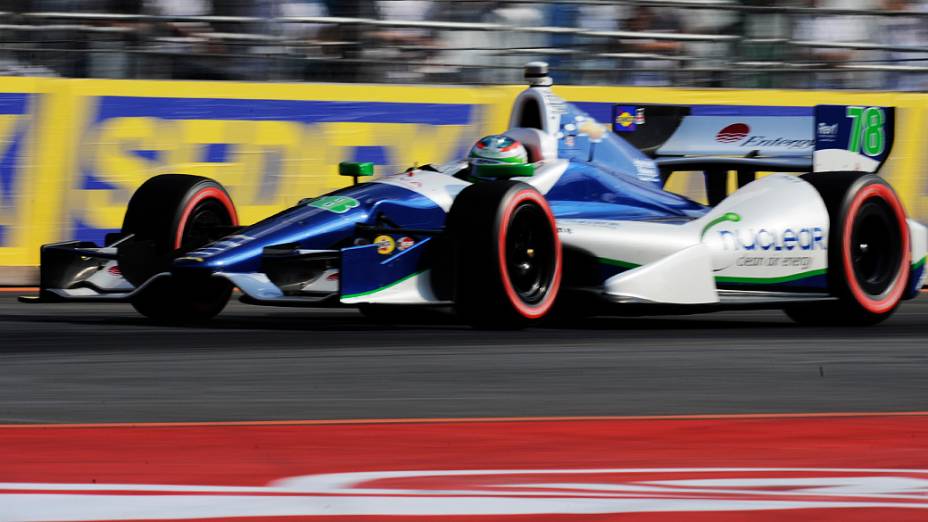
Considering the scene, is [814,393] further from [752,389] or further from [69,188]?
[69,188]

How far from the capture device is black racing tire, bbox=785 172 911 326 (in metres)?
8.93

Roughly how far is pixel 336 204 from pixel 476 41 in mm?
4475

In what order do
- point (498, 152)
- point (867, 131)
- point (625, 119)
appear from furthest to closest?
1. point (625, 119)
2. point (867, 131)
3. point (498, 152)

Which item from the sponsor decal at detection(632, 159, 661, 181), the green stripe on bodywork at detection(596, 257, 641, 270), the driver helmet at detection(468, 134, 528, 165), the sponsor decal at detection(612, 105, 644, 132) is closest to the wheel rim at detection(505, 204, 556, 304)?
the green stripe on bodywork at detection(596, 257, 641, 270)

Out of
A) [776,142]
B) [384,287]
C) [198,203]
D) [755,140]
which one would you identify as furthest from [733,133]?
[198,203]

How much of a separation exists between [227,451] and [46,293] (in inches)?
142

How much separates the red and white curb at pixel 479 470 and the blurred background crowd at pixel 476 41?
6663 millimetres

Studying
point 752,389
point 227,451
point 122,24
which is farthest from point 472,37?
point 227,451

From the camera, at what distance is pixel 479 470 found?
14.9 feet

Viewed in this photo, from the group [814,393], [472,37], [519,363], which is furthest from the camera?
[472,37]

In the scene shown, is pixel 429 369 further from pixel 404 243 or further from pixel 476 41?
pixel 476 41

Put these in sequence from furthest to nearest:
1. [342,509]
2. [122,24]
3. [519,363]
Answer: [122,24] < [519,363] < [342,509]

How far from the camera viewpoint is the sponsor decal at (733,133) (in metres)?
9.66

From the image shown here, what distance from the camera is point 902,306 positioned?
33.8 ft
